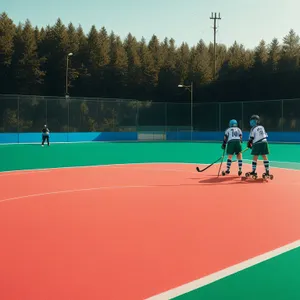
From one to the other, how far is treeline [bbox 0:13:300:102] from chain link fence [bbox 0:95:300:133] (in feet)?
45.3

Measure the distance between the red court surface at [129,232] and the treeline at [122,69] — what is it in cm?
4805

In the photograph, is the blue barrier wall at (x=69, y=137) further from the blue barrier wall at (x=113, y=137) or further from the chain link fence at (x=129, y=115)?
the chain link fence at (x=129, y=115)

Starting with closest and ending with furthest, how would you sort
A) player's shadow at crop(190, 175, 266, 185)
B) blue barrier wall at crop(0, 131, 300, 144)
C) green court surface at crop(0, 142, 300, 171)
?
player's shadow at crop(190, 175, 266, 185) → green court surface at crop(0, 142, 300, 171) → blue barrier wall at crop(0, 131, 300, 144)

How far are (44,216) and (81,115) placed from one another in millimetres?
33672

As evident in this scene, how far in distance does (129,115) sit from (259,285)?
40262 mm

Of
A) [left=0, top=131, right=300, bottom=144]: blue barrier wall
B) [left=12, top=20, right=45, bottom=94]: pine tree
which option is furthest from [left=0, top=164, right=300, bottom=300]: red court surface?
[left=12, top=20, right=45, bottom=94]: pine tree

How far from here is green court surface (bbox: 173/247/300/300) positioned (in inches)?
153

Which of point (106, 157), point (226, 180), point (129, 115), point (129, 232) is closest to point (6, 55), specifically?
point (129, 115)

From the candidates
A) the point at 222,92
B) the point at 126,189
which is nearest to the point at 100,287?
the point at 126,189

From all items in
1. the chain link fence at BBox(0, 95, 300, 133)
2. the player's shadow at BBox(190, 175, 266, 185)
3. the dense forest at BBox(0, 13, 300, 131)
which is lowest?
the player's shadow at BBox(190, 175, 266, 185)

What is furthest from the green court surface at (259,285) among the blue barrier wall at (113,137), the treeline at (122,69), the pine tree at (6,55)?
the pine tree at (6,55)

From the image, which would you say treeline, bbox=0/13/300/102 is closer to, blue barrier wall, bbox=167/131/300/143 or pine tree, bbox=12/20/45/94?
pine tree, bbox=12/20/45/94

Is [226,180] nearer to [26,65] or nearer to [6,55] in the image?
[26,65]

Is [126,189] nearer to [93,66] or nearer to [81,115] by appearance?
[81,115]
